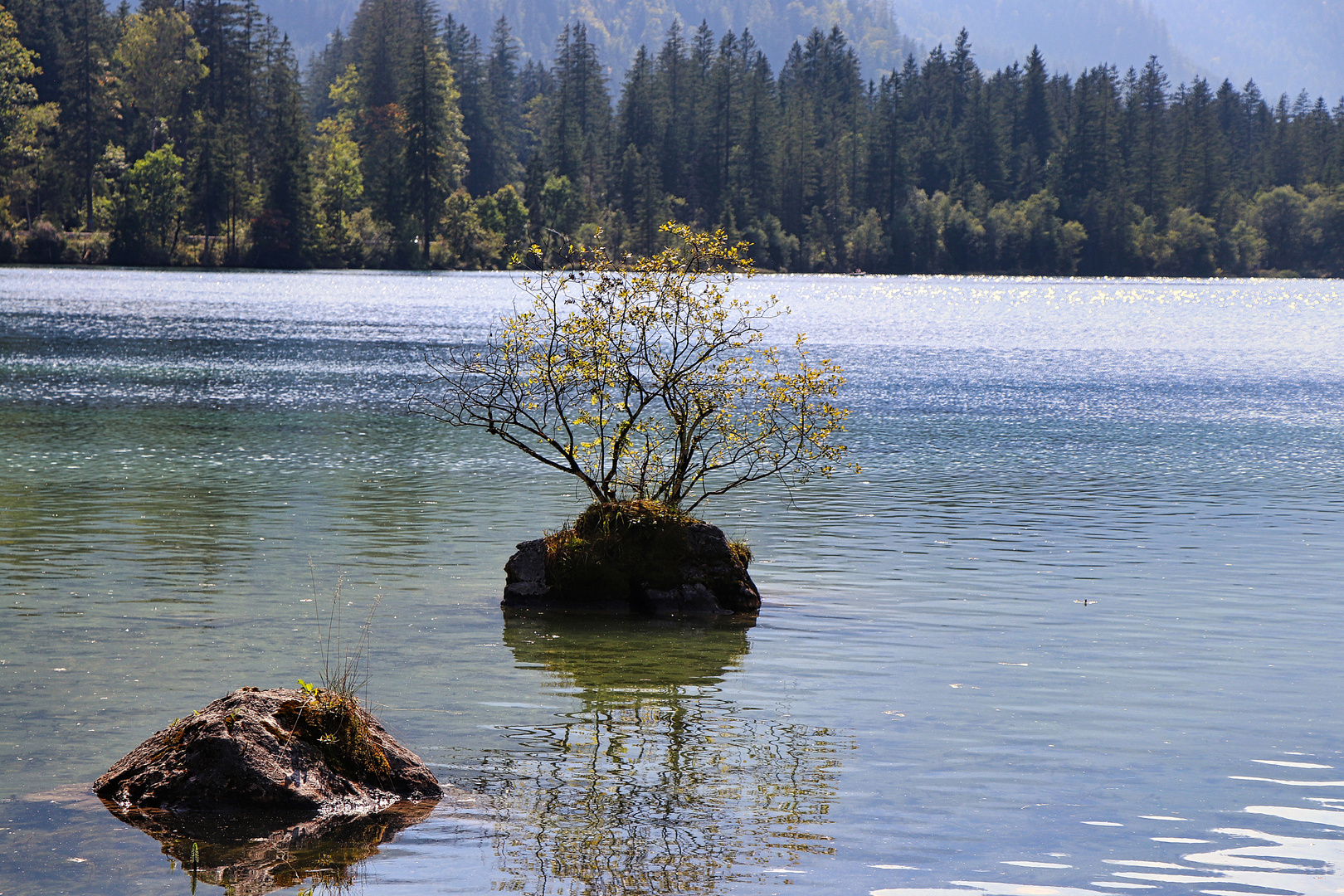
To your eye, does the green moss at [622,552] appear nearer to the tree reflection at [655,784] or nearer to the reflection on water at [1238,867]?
the tree reflection at [655,784]

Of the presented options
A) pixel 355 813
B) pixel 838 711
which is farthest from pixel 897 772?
pixel 355 813

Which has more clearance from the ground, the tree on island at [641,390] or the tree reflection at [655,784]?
the tree on island at [641,390]

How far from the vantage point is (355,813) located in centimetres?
1113

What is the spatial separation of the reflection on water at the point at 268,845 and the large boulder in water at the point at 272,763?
167 millimetres

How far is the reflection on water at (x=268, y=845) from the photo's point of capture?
9797 millimetres

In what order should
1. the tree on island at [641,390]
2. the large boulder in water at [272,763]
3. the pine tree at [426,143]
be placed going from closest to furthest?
the large boulder in water at [272,763], the tree on island at [641,390], the pine tree at [426,143]

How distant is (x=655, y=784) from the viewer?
12320mm

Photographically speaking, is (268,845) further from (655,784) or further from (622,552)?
(622,552)

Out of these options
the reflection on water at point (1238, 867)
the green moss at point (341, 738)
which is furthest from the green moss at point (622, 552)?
the reflection on water at point (1238, 867)

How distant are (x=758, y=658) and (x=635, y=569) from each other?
3358 millimetres

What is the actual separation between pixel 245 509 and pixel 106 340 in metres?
45.9

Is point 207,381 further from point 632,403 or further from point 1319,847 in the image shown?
point 1319,847

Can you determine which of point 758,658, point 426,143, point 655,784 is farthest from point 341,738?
point 426,143

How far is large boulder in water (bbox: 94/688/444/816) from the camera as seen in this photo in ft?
35.9
